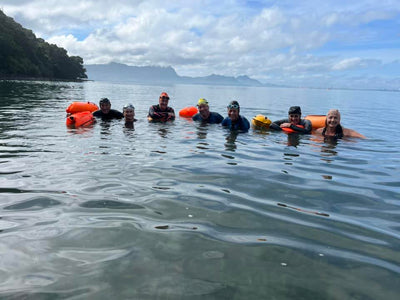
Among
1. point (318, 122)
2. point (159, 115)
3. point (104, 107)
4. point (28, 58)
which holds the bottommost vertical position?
point (159, 115)

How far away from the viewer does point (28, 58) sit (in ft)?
258

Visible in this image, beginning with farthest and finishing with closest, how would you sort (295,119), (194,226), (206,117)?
1. (206,117)
2. (295,119)
3. (194,226)

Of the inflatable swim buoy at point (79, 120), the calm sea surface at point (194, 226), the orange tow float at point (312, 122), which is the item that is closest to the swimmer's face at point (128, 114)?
the inflatable swim buoy at point (79, 120)

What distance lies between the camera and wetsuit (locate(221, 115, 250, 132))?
1159cm

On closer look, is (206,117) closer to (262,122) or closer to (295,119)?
(262,122)

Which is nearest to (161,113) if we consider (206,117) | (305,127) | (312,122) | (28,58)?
(206,117)

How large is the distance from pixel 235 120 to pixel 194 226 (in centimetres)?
861

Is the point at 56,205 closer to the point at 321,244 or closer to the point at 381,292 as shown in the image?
the point at 321,244

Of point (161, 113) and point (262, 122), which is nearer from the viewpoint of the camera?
point (262, 122)

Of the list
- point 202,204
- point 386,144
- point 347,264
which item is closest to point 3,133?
point 202,204

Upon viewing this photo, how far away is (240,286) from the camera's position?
2.54 m

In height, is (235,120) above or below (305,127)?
above

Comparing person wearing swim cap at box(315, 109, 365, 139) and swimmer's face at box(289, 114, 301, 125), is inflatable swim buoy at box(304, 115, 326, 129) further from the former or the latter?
person wearing swim cap at box(315, 109, 365, 139)

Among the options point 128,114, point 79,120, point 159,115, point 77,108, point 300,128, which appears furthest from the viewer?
point 77,108
